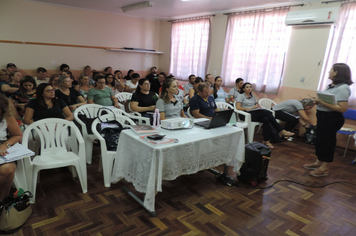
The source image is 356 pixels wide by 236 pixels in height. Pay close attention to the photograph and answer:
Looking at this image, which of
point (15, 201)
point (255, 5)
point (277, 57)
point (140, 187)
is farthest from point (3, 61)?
point (277, 57)

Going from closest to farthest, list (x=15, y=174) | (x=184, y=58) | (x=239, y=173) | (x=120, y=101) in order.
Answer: (x=15, y=174)
(x=239, y=173)
(x=120, y=101)
(x=184, y=58)

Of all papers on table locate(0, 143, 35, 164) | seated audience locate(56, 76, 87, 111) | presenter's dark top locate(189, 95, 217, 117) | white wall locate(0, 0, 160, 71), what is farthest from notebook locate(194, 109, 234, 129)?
white wall locate(0, 0, 160, 71)

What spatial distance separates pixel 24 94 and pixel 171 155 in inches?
107

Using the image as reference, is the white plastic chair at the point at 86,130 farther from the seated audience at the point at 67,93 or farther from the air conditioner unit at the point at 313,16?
the air conditioner unit at the point at 313,16

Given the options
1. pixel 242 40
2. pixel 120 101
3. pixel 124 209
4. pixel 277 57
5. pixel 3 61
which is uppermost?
pixel 242 40

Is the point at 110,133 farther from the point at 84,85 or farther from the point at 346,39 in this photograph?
the point at 346,39

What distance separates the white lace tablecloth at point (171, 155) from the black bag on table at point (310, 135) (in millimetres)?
2547

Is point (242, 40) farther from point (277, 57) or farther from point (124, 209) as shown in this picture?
point (124, 209)

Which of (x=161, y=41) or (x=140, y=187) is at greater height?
(x=161, y=41)

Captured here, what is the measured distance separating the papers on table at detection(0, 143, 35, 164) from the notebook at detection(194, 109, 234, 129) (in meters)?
1.62

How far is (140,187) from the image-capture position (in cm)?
206

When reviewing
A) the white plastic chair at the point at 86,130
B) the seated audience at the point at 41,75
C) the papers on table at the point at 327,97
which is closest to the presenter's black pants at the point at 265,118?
the papers on table at the point at 327,97

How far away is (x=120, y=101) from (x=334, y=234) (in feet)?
12.2

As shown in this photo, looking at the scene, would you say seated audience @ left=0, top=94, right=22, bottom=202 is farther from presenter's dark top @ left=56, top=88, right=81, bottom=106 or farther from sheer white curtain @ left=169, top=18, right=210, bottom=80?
sheer white curtain @ left=169, top=18, right=210, bottom=80
